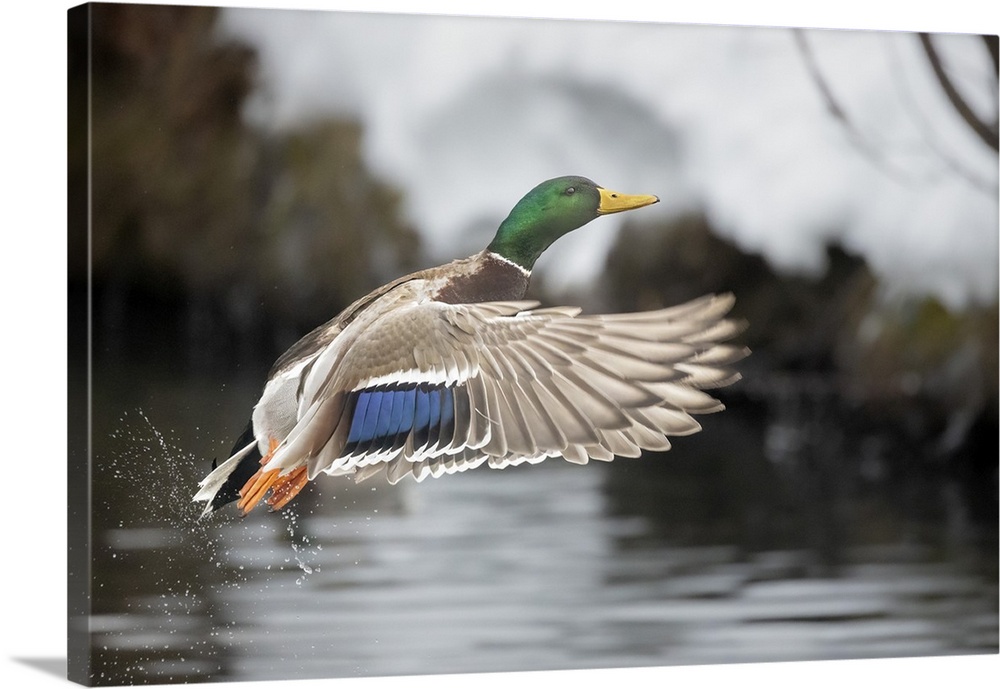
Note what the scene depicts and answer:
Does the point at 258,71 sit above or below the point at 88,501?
above

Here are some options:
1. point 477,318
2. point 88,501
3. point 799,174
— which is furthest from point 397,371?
point 799,174

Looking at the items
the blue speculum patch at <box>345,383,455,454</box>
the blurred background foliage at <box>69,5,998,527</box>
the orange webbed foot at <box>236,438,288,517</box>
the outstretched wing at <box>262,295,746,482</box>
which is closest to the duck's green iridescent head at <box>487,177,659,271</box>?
the blurred background foliage at <box>69,5,998,527</box>

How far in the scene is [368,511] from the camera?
6.23 meters

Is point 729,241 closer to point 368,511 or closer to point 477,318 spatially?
point 477,318

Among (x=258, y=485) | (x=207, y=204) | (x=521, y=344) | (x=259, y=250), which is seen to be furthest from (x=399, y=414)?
(x=207, y=204)

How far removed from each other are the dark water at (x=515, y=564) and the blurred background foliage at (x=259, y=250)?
200mm

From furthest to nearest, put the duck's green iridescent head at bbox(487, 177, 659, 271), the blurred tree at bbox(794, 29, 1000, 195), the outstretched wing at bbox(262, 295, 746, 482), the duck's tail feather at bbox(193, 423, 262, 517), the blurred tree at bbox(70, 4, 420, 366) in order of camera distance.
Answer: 1. the blurred tree at bbox(794, 29, 1000, 195)
2. the duck's green iridescent head at bbox(487, 177, 659, 271)
3. the duck's tail feather at bbox(193, 423, 262, 517)
4. the blurred tree at bbox(70, 4, 420, 366)
5. the outstretched wing at bbox(262, 295, 746, 482)

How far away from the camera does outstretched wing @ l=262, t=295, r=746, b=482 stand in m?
5.82

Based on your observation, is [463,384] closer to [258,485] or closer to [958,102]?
[258,485]

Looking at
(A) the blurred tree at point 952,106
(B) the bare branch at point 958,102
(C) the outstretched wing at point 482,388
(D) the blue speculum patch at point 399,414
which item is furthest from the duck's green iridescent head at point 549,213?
(B) the bare branch at point 958,102

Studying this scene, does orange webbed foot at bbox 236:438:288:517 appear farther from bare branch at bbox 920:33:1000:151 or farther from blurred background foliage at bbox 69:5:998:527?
bare branch at bbox 920:33:1000:151

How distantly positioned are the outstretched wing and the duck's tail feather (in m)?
0.09

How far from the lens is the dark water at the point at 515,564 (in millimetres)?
6027

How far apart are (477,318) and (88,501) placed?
143 centimetres
